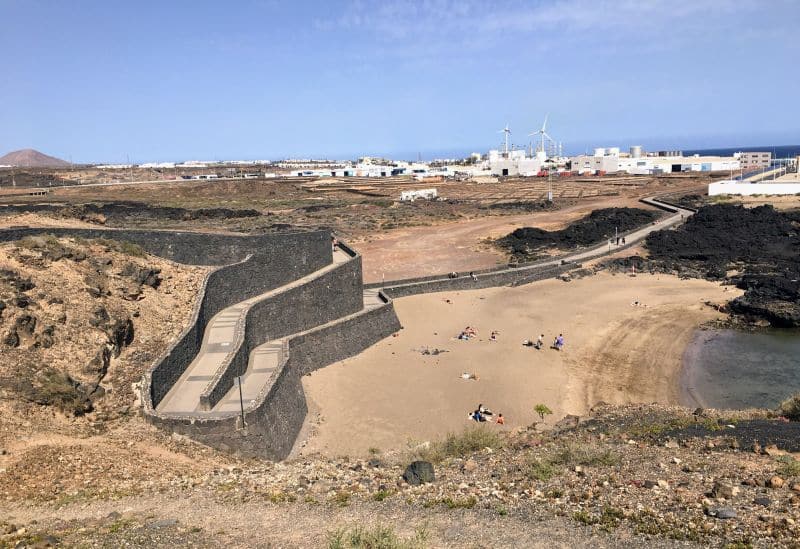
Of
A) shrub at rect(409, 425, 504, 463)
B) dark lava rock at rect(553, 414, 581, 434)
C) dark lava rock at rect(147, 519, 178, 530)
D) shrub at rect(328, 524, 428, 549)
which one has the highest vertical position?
shrub at rect(328, 524, 428, 549)

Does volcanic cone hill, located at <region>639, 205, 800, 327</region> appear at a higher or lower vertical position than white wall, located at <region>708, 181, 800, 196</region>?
lower

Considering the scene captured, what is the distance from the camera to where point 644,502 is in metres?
9.70

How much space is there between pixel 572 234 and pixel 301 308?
3078cm

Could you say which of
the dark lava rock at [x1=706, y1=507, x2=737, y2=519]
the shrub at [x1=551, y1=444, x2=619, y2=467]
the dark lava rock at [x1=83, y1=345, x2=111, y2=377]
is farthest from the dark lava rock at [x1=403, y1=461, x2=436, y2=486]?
the dark lava rock at [x1=83, y1=345, x2=111, y2=377]

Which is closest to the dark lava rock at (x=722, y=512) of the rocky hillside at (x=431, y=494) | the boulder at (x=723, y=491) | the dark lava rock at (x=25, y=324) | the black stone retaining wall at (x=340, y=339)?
the rocky hillside at (x=431, y=494)

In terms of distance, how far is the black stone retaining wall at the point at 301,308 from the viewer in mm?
18844

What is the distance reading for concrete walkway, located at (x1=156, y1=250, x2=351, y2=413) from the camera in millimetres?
14653

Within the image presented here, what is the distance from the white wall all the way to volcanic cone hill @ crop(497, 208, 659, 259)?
707 inches

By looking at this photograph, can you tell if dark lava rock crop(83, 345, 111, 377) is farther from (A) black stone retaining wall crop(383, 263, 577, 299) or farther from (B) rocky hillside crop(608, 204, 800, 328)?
(B) rocky hillside crop(608, 204, 800, 328)

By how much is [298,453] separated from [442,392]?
5.59 m

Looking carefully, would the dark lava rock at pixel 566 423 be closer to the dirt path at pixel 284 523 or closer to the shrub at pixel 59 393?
the dirt path at pixel 284 523

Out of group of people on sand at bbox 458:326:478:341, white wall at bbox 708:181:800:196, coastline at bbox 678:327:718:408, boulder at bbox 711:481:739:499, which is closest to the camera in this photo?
boulder at bbox 711:481:739:499

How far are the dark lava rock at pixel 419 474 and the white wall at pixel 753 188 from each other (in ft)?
214

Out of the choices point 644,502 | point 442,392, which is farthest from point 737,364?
point 644,502
